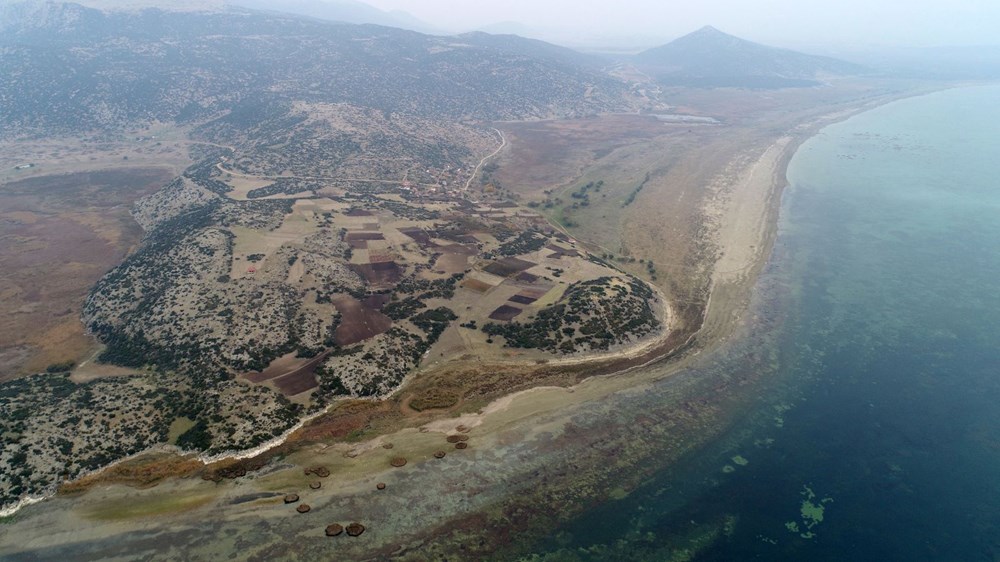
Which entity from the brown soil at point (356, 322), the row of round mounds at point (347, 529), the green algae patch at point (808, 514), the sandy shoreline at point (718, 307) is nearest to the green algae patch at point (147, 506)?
the sandy shoreline at point (718, 307)

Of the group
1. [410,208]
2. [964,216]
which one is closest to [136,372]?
[410,208]

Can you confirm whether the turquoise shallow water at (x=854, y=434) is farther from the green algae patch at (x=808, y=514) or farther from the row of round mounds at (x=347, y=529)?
the row of round mounds at (x=347, y=529)

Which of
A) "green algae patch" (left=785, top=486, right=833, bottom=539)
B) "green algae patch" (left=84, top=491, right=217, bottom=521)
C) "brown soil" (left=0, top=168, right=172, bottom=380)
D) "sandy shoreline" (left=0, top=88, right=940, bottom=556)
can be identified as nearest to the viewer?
"green algae patch" (left=84, top=491, right=217, bottom=521)

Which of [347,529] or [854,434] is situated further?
[854,434]

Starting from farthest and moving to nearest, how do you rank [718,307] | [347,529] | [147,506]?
[718,307], [147,506], [347,529]

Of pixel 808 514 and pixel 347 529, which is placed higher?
pixel 808 514

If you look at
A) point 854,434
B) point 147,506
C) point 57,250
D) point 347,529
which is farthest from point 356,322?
point 57,250

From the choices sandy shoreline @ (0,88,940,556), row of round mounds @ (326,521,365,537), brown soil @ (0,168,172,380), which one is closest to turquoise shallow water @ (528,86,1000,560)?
sandy shoreline @ (0,88,940,556)

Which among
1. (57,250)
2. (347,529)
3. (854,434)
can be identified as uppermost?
(854,434)

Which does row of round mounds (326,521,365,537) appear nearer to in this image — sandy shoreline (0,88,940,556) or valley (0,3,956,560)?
valley (0,3,956,560)

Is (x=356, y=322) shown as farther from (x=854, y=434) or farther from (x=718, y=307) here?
(x=854, y=434)
